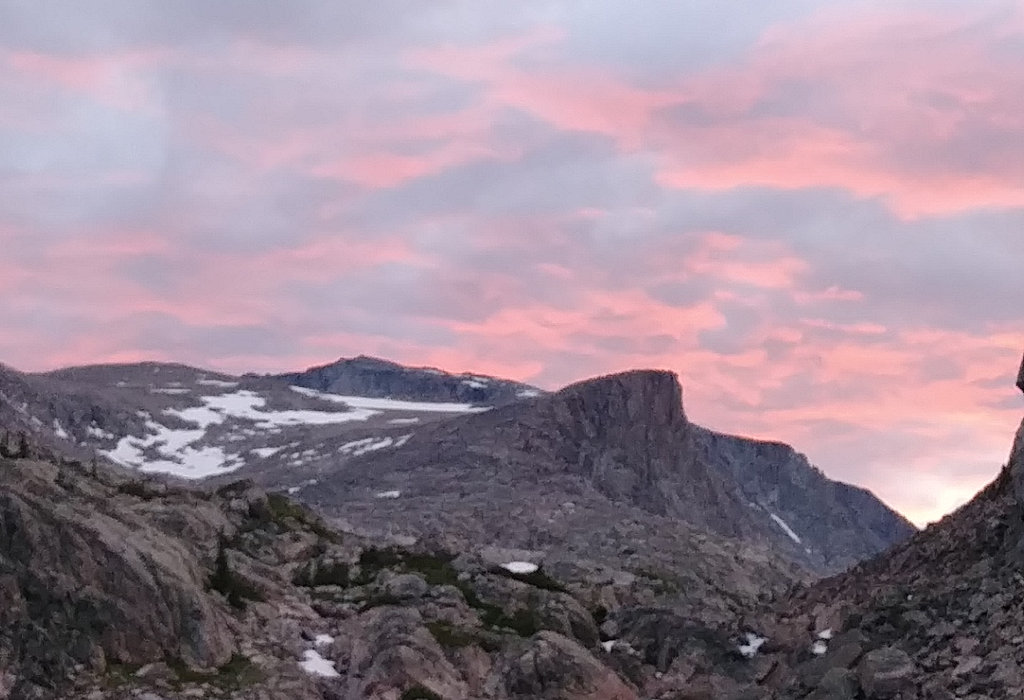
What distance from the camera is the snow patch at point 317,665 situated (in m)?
31.9

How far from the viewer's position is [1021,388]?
1267 inches

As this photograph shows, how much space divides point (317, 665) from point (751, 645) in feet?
47.7

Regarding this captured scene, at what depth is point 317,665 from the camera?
32469 millimetres

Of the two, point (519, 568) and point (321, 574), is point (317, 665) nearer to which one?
point (321, 574)

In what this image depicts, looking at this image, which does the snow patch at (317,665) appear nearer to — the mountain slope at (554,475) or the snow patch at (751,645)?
the snow patch at (751,645)

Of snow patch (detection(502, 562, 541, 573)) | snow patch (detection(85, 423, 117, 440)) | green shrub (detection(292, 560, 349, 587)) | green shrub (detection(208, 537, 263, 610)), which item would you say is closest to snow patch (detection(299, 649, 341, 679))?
green shrub (detection(208, 537, 263, 610))

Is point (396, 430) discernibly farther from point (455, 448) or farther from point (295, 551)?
point (295, 551)

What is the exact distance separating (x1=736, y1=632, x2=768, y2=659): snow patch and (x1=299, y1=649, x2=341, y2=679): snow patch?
13410 mm

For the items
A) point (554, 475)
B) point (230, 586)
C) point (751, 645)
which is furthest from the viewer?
point (554, 475)

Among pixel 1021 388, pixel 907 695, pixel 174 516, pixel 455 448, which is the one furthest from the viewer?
pixel 455 448

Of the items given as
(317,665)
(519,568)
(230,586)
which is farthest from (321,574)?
(519,568)

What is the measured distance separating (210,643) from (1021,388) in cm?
2407

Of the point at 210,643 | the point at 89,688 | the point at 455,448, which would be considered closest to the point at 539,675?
the point at 210,643

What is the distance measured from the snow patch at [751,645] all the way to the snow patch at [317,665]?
1341 centimetres
